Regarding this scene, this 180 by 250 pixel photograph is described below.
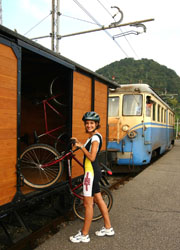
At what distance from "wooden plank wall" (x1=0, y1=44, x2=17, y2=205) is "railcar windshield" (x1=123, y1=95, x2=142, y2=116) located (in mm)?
6150

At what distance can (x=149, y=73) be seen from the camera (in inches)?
2329

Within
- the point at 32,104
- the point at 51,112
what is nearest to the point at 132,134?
the point at 51,112

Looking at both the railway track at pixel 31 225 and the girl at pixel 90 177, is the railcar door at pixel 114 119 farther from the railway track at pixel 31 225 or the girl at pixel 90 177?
the girl at pixel 90 177

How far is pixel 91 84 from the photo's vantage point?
5.09m

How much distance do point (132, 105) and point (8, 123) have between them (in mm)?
6368

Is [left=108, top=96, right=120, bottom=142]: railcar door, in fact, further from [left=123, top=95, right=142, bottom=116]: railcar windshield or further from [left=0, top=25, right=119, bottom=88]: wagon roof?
[left=0, top=25, right=119, bottom=88]: wagon roof

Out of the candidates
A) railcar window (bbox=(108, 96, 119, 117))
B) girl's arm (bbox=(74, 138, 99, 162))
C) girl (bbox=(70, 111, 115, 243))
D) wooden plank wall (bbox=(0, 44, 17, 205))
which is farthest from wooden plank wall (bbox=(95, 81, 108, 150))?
railcar window (bbox=(108, 96, 119, 117))

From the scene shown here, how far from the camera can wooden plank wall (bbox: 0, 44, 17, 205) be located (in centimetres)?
295

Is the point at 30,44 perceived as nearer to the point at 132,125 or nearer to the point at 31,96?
the point at 31,96

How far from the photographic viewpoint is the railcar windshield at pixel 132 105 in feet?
28.6

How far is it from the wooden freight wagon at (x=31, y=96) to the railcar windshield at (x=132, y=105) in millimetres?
2767

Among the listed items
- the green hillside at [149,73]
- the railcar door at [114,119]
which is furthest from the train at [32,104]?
the green hillside at [149,73]

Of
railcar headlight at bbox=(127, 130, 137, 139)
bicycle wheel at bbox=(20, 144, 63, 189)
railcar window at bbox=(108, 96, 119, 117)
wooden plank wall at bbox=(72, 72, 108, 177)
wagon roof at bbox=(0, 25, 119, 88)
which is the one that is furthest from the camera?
railcar window at bbox=(108, 96, 119, 117)

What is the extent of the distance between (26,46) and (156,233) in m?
3.22
